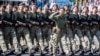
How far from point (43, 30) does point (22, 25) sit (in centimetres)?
104

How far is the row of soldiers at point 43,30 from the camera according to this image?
2216 centimetres

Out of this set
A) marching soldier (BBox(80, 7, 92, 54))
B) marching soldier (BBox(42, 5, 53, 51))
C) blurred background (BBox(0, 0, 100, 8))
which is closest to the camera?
marching soldier (BBox(42, 5, 53, 51))

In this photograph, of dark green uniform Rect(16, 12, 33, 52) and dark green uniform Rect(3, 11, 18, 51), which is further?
dark green uniform Rect(16, 12, 33, 52)

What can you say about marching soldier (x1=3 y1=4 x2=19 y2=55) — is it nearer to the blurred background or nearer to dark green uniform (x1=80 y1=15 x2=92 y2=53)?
dark green uniform (x1=80 y1=15 x2=92 y2=53)

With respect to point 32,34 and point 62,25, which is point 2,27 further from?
point 62,25

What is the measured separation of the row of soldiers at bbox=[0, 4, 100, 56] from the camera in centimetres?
2216

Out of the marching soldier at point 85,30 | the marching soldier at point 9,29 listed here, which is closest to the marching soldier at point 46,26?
the marching soldier at point 9,29

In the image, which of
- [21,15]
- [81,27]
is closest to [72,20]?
[81,27]

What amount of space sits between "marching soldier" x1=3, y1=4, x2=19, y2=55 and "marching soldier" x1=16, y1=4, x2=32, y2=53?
0.81 ft

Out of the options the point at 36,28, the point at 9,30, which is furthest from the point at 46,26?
the point at 9,30

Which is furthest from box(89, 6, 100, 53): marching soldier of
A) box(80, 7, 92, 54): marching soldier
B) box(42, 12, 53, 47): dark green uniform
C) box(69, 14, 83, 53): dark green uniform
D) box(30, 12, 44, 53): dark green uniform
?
box(30, 12, 44, 53): dark green uniform

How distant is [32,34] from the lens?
2295cm

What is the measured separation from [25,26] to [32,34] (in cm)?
55

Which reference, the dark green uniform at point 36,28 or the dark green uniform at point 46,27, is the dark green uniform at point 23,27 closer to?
the dark green uniform at point 36,28
